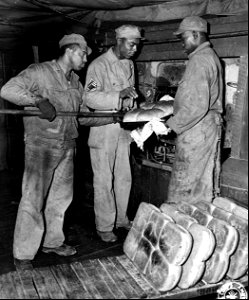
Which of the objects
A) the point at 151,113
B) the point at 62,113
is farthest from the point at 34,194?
the point at 151,113

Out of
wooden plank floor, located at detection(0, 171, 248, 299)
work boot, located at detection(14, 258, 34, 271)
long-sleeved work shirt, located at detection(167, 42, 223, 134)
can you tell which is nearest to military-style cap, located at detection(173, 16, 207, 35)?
long-sleeved work shirt, located at detection(167, 42, 223, 134)

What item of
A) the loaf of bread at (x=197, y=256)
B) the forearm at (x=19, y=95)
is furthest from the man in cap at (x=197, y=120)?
the forearm at (x=19, y=95)

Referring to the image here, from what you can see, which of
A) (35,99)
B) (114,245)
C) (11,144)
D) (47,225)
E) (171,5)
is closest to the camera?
(35,99)

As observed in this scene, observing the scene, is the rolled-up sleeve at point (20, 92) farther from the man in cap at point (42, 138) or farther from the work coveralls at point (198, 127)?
the work coveralls at point (198, 127)

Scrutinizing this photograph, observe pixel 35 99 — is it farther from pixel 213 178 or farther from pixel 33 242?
pixel 213 178

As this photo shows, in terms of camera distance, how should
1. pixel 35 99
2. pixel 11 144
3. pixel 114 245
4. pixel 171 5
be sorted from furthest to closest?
pixel 11 144 < pixel 114 245 < pixel 171 5 < pixel 35 99

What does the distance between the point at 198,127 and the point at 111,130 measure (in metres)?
1.33

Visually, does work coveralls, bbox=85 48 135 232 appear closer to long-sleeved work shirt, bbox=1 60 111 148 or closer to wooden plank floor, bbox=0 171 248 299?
long-sleeved work shirt, bbox=1 60 111 148

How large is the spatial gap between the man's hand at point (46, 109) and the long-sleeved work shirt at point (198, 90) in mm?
1396

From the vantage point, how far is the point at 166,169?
5.48 m

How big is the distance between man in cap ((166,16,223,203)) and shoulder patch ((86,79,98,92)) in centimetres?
117

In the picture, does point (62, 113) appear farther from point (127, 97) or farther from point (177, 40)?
point (177, 40)

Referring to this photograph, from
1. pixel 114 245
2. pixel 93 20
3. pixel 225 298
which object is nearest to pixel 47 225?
pixel 114 245

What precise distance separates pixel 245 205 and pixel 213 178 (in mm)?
522
